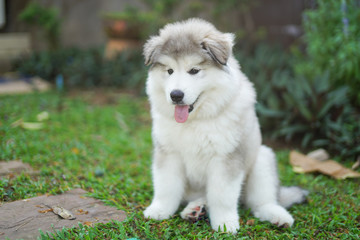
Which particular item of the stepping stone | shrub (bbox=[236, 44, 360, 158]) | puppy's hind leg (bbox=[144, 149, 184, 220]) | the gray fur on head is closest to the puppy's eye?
the gray fur on head

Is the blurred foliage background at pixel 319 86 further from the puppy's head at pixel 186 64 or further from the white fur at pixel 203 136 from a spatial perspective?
the puppy's head at pixel 186 64

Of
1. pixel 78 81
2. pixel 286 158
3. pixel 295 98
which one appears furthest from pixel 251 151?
pixel 78 81

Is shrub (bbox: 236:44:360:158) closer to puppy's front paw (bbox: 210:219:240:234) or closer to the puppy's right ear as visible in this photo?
puppy's front paw (bbox: 210:219:240:234)

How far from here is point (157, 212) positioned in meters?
3.02

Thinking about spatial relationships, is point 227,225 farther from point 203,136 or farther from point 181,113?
point 181,113

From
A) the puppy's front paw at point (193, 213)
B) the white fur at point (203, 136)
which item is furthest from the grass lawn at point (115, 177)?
the white fur at point (203, 136)

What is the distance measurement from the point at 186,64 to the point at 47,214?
158 centimetres

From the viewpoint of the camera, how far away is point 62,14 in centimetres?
Answer: 1112

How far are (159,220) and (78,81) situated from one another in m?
5.74

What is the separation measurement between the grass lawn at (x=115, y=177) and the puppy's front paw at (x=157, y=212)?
0.05 m

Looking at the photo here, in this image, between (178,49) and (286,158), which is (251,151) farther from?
(286,158)

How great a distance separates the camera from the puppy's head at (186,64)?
2711mm

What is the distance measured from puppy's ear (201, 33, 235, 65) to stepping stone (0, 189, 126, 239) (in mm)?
1500

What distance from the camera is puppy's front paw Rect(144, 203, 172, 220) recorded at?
9.86 ft
